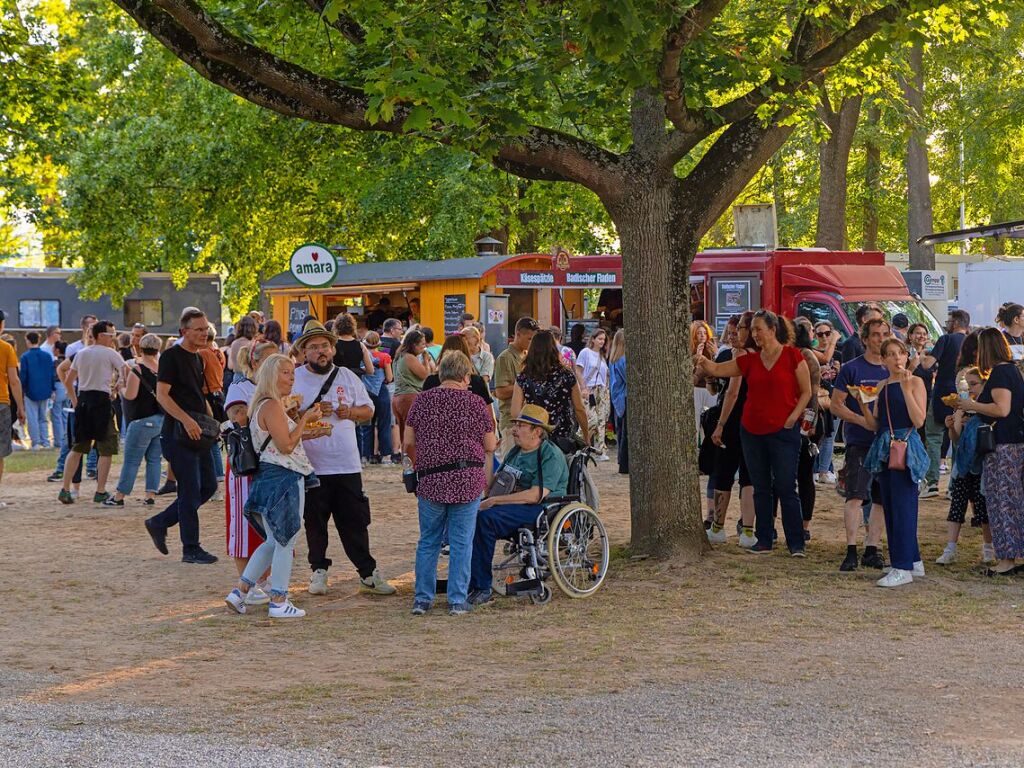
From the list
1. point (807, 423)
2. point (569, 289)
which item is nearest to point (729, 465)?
point (807, 423)

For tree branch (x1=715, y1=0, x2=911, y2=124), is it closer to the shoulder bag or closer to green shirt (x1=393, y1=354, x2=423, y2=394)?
the shoulder bag

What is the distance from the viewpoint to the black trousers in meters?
9.22

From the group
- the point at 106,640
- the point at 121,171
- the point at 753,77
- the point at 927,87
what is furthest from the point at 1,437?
the point at 927,87

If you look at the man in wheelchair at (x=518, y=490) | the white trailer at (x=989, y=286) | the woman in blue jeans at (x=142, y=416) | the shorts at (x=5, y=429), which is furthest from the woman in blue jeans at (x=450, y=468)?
the white trailer at (x=989, y=286)

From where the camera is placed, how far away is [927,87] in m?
33.4

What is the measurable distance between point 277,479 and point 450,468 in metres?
1.05

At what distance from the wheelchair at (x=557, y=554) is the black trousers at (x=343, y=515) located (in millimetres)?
918

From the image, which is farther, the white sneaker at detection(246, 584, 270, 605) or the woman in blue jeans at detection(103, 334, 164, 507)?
the woman in blue jeans at detection(103, 334, 164, 507)

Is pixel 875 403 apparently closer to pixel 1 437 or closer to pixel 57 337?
pixel 1 437

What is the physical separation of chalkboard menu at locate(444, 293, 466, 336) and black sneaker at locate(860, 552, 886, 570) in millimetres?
13534

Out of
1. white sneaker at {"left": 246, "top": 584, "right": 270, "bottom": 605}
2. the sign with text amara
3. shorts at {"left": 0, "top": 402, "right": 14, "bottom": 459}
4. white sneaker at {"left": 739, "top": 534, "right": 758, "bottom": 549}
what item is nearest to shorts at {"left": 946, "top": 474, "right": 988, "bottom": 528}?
white sneaker at {"left": 739, "top": 534, "right": 758, "bottom": 549}

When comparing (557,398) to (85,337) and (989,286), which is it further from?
(989,286)

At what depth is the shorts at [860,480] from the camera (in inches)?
385

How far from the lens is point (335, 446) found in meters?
9.16
